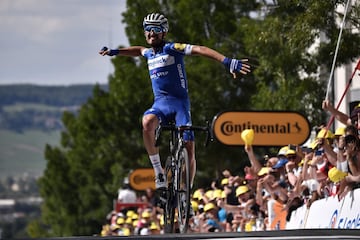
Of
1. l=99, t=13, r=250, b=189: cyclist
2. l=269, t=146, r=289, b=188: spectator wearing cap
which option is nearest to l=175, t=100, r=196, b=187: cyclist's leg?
l=99, t=13, r=250, b=189: cyclist

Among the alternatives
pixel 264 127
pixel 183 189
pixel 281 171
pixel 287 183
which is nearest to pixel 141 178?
pixel 264 127

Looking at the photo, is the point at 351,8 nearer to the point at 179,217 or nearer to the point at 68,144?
the point at 179,217

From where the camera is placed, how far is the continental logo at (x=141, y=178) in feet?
137

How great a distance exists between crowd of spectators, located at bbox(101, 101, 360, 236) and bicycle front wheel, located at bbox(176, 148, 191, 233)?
1.93 m

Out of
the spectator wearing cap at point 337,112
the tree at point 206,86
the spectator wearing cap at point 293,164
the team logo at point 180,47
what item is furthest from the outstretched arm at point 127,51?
the tree at point 206,86

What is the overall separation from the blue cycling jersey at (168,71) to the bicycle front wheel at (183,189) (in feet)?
2.14

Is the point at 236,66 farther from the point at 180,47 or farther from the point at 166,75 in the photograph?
the point at 166,75

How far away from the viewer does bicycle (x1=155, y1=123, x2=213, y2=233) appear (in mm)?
14328

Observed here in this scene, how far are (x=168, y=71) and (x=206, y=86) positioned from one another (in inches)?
987

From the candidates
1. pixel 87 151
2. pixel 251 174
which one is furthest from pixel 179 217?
pixel 87 151

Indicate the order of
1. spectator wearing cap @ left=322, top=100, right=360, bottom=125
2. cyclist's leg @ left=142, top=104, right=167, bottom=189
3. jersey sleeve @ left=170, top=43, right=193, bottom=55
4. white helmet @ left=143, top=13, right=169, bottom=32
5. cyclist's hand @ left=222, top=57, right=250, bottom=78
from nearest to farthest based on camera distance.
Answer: cyclist's hand @ left=222, top=57, right=250, bottom=78 → jersey sleeve @ left=170, top=43, right=193, bottom=55 → white helmet @ left=143, top=13, right=169, bottom=32 → cyclist's leg @ left=142, top=104, right=167, bottom=189 → spectator wearing cap @ left=322, top=100, right=360, bottom=125

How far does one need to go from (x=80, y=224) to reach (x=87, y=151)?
7784mm

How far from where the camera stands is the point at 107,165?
56312mm

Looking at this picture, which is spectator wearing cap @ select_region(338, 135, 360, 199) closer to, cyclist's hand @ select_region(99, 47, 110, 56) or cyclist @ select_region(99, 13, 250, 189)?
cyclist @ select_region(99, 13, 250, 189)
